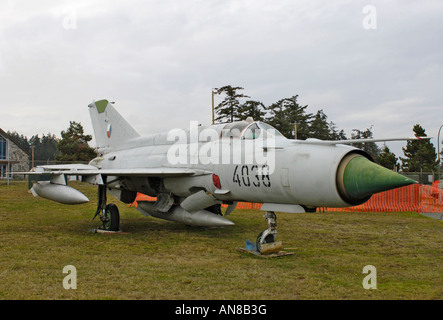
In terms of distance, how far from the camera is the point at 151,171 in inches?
375

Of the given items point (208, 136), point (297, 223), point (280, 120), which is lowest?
point (297, 223)

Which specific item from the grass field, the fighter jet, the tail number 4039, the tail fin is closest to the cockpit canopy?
the fighter jet

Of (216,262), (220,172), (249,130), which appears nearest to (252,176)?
(220,172)

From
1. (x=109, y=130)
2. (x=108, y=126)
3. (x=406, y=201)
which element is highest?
(x=108, y=126)

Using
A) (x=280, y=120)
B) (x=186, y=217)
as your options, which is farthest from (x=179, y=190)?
(x=280, y=120)

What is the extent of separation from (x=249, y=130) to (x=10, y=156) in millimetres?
46258

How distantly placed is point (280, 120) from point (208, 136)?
27.4m

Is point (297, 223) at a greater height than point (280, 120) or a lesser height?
lesser

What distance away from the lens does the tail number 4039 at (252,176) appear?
7.13 meters

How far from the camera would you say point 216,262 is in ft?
22.8

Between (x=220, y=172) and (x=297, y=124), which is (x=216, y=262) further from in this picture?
(x=297, y=124)

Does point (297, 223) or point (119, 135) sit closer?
point (297, 223)

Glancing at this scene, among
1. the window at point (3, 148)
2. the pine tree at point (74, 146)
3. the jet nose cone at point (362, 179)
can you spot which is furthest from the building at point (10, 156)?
the jet nose cone at point (362, 179)
